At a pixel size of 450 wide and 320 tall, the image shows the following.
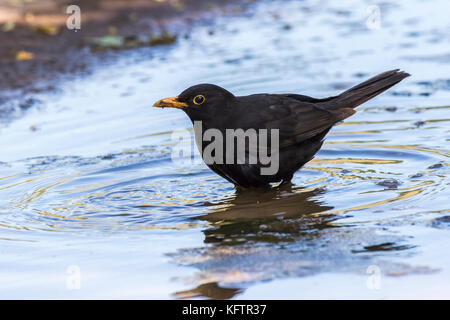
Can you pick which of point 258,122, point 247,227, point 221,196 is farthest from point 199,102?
point 247,227

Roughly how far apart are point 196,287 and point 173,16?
900 cm

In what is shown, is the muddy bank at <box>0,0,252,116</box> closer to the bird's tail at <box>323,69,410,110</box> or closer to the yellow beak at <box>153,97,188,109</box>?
the yellow beak at <box>153,97,188,109</box>

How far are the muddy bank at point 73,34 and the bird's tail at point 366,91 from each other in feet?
12.8

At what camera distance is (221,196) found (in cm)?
578

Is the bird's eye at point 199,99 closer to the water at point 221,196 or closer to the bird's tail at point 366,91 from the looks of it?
the water at point 221,196

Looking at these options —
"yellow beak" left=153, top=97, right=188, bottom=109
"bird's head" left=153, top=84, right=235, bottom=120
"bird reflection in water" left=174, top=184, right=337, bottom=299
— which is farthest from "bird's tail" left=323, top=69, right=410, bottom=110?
"yellow beak" left=153, top=97, right=188, bottom=109

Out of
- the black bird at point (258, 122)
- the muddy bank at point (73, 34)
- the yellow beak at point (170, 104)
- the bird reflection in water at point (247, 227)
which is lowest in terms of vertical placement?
the bird reflection in water at point (247, 227)

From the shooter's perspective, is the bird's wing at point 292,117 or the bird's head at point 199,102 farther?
the bird's wing at point 292,117

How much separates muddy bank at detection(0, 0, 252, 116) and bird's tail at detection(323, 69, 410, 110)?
3.91 metres

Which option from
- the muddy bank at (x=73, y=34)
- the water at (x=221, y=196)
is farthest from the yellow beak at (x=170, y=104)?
the muddy bank at (x=73, y=34)

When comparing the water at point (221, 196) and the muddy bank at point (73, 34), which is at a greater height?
the muddy bank at point (73, 34)

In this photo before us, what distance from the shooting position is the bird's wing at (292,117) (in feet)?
19.0

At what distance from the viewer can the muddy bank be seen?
374 inches

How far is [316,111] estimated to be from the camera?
599cm
